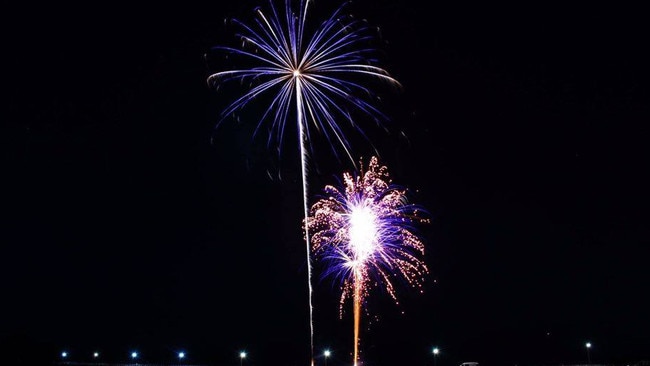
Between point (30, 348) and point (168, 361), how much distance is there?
51.2 meters

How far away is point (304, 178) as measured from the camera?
861 inches

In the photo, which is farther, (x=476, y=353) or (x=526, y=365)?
(x=476, y=353)

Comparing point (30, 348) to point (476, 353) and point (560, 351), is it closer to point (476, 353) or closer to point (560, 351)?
point (476, 353)

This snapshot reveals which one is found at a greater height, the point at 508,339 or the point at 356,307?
the point at 508,339

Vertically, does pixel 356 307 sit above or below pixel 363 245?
below

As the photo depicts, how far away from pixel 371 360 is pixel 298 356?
549 inches

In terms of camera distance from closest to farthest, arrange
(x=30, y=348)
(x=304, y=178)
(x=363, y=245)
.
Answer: (x=304, y=178), (x=363, y=245), (x=30, y=348)

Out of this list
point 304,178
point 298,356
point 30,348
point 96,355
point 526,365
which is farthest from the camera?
point 96,355

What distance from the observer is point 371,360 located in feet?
300

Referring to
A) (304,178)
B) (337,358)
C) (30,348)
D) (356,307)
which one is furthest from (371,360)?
(304,178)

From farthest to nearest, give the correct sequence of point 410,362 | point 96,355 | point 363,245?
point 96,355 < point 410,362 < point 363,245

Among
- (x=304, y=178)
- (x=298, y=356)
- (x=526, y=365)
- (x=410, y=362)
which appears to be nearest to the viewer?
(x=304, y=178)

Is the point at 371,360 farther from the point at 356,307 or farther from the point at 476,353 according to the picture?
the point at 356,307

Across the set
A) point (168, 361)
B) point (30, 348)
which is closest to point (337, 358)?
point (168, 361)
